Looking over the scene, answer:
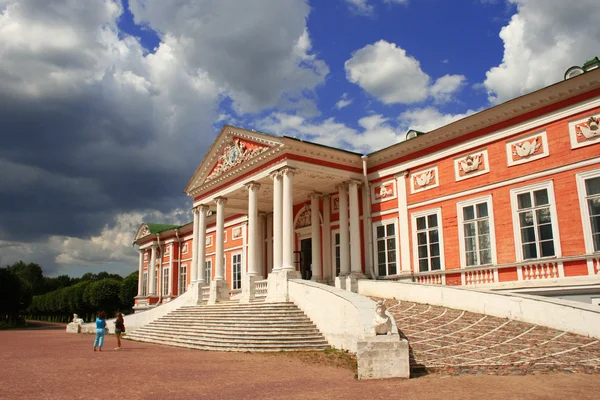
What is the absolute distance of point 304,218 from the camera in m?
24.5

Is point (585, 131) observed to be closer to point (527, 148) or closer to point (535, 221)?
point (527, 148)

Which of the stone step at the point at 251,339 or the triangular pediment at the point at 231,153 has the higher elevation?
the triangular pediment at the point at 231,153

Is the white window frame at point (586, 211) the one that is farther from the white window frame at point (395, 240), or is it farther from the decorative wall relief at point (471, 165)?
the white window frame at point (395, 240)

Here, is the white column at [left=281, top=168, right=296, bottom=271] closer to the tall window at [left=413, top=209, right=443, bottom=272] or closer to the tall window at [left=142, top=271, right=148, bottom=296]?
the tall window at [left=413, top=209, right=443, bottom=272]

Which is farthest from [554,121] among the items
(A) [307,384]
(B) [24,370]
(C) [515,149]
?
(B) [24,370]

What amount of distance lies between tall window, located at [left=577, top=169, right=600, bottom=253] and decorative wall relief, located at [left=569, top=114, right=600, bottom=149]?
902 mm

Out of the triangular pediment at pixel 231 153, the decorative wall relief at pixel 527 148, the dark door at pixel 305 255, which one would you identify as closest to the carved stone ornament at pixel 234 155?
the triangular pediment at pixel 231 153

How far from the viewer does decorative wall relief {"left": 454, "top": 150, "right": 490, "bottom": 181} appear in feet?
55.3

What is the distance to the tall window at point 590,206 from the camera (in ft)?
44.8

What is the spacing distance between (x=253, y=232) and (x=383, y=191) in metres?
5.60

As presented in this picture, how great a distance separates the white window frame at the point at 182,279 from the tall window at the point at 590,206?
1162 inches

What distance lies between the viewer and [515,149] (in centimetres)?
1595

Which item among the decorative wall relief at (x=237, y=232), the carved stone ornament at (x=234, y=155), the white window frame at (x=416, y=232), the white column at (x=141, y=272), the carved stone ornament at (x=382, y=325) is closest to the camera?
the carved stone ornament at (x=382, y=325)

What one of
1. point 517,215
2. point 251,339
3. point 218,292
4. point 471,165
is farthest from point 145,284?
point 517,215
